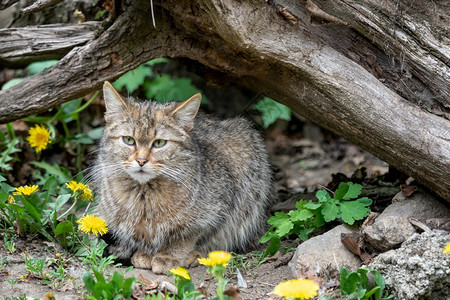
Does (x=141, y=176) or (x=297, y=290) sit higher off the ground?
(x=297, y=290)

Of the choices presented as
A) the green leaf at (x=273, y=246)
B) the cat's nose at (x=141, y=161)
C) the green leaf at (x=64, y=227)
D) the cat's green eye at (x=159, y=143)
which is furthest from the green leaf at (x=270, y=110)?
the green leaf at (x=64, y=227)

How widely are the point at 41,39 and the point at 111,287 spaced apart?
103 inches

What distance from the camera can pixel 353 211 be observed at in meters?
4.52

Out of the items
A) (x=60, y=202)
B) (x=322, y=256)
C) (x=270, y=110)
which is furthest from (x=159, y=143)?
(x=270, y=110)

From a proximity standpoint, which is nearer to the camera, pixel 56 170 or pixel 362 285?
pixel 362 285

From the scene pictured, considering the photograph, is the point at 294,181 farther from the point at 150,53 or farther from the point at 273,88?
the point at 150,53

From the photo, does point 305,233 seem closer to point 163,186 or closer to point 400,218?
point 400,218

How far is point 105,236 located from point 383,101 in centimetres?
264

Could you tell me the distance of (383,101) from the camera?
4125 mm

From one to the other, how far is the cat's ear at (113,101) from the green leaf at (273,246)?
162 cm

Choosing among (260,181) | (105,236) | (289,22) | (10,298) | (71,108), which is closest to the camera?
(10,298)

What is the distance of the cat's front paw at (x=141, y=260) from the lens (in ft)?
15.3

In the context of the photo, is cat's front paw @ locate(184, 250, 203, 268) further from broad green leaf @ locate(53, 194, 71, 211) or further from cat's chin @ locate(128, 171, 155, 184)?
broad green leaf @ locate(53, 194, 71, 211)

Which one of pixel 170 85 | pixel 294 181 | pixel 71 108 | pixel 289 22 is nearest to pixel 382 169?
pixel 294 181
